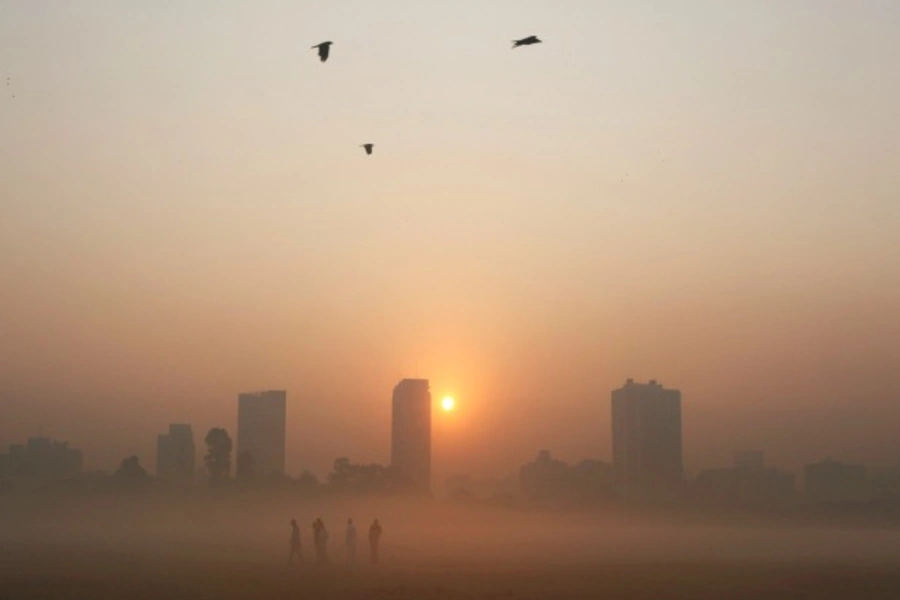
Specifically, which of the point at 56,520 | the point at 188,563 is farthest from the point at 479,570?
the point at 56,520

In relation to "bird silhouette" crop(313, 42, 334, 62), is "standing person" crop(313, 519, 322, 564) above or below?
below

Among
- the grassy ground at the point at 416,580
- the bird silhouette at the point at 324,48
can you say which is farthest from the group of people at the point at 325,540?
the bird silhouette at the point at 324,48

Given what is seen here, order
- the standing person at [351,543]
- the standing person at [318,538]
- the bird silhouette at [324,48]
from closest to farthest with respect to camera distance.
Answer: the bird silhouette at [324,48]
the standing person at [318,538]
the standing person at [351,543]

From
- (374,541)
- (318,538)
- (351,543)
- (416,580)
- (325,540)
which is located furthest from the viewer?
(374,541)

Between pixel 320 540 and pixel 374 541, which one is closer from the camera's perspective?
pixel 320 540

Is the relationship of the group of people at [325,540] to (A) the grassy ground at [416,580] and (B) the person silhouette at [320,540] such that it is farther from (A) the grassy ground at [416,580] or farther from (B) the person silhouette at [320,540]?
(A) the grassy ground at [416,580]

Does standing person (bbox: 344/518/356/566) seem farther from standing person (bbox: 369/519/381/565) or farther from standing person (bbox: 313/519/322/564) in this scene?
standing person (bbox: 313/519/322/564)

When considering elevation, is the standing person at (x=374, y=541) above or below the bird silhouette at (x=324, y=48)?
below

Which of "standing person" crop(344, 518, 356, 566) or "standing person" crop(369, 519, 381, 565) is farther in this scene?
"standing person" crop(369, 519, 381, 565)

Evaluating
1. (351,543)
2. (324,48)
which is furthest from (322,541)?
(324,48)

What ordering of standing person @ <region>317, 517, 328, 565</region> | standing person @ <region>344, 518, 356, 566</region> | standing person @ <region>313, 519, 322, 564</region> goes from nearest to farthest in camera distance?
1. standing person @ <region>313, 519, 322, 564</region>
2. standing person @ <region>317, 517, 328, 565</region>
3. standing person @ <region>344, 518, 356, 566</region>

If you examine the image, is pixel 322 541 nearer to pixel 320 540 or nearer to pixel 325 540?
pixel 320 540

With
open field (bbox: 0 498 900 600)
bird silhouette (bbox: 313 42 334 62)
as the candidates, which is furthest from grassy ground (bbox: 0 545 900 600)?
bird silhouette (bbox: 313 42 334 62)
